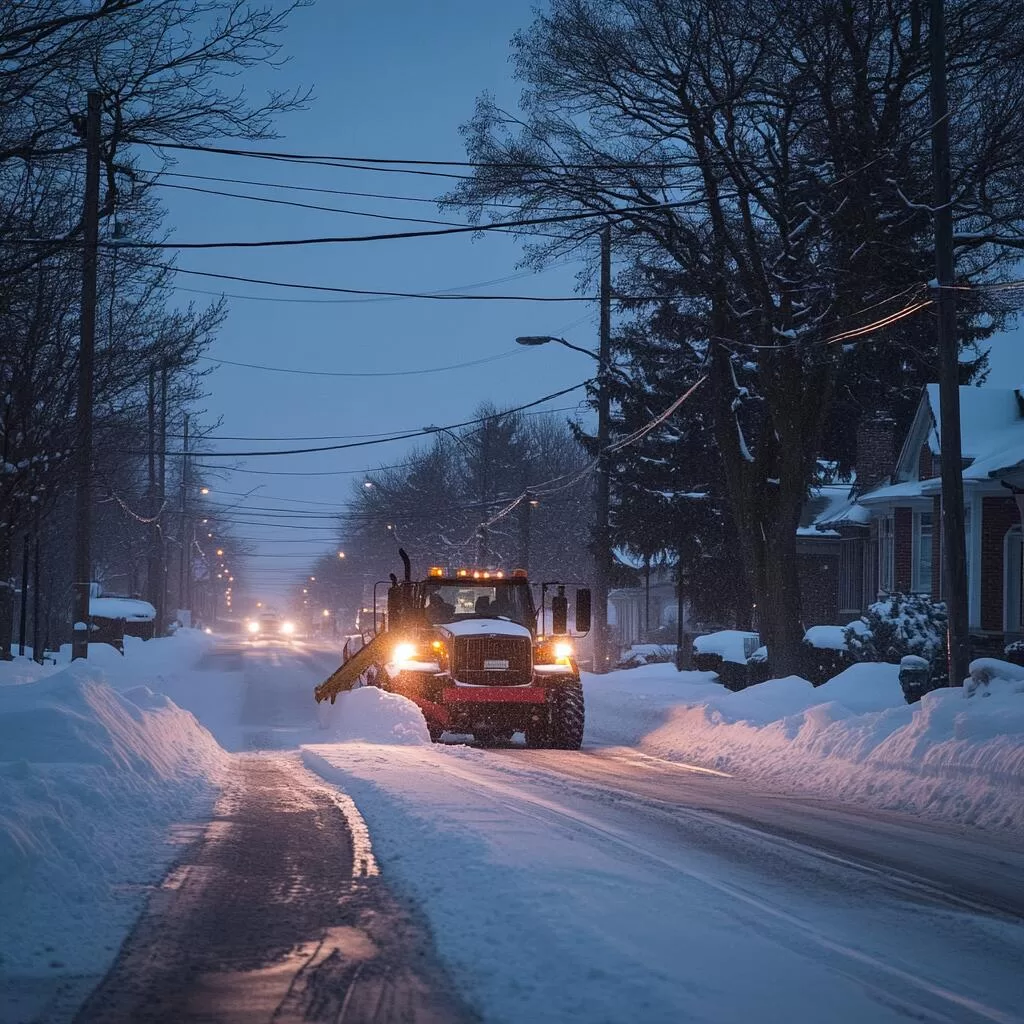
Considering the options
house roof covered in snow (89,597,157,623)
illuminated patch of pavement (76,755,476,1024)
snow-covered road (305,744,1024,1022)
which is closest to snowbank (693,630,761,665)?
snow-covered road (305,744,1024,1022)

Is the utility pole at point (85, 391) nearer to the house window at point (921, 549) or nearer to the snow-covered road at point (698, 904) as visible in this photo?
the snow-covered road at point (698, 904)

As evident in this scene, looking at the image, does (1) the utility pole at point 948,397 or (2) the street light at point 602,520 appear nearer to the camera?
(1) the utility pole at point 948,397

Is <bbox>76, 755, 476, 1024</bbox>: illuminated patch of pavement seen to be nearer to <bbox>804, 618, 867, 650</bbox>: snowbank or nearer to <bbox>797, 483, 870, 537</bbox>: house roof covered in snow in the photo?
<bbox>804, 618, 867, 650</bbox>: snowbank

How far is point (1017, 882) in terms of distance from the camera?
339 inches

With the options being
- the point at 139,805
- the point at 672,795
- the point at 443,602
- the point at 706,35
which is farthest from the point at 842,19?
the point at 139,805

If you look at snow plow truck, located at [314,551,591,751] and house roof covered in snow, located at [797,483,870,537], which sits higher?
house roof covered in snow, located at [797,483,870,537]

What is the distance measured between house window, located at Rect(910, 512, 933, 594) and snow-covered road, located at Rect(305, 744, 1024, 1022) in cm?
2267

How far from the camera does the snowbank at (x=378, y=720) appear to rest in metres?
19.3

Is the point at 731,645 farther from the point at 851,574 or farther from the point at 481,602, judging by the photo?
the point at 851,574

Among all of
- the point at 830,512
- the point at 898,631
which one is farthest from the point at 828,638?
the point at 830,512

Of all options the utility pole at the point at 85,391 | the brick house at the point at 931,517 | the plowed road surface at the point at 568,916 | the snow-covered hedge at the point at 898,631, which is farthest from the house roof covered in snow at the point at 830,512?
the plowed road surface at the point at 568,916

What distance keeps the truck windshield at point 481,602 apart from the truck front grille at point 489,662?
1353 millimetres

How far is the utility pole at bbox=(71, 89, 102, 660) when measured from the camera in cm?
1980

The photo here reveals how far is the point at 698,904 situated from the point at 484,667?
12.3 meters
